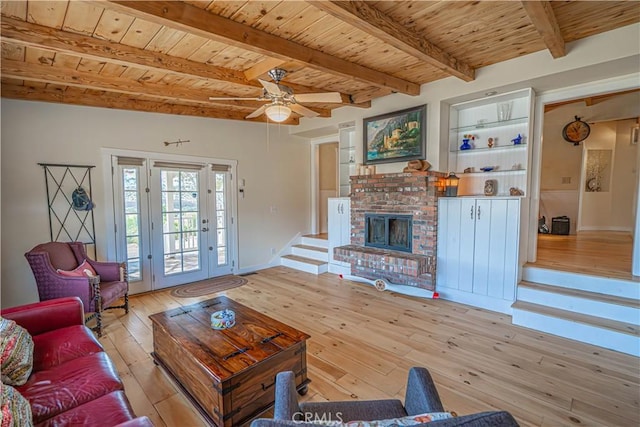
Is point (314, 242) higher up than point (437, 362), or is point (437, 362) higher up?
point (314, 242)

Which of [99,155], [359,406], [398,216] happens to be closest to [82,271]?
[99,155]

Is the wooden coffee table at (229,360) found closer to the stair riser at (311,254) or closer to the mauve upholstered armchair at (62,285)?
the mauve upholstered armchair at (62,285)

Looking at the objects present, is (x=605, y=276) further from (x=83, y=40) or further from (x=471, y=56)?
(x=83, y=40)

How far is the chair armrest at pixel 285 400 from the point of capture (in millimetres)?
1198

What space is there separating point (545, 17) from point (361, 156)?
3114 mm

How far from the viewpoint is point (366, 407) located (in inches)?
55.8

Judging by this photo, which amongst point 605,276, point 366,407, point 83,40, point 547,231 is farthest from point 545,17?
point 547,231

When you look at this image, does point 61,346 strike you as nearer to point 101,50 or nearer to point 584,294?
point 101,50

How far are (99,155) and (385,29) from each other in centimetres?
413

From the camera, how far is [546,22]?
2.42 m

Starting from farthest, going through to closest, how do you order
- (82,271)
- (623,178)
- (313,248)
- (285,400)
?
(623,178)
(313,248)
(82,271)
(285,400)

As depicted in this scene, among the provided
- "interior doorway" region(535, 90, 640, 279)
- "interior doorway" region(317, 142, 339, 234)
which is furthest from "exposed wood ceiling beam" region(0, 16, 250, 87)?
"interior doorway" region(535, 90, 640, 279)

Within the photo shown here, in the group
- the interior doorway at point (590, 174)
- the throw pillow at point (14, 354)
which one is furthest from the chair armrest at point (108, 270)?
the interior doorway at point (590, 174)

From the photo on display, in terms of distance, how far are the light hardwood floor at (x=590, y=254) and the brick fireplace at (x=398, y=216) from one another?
4.58 feet
